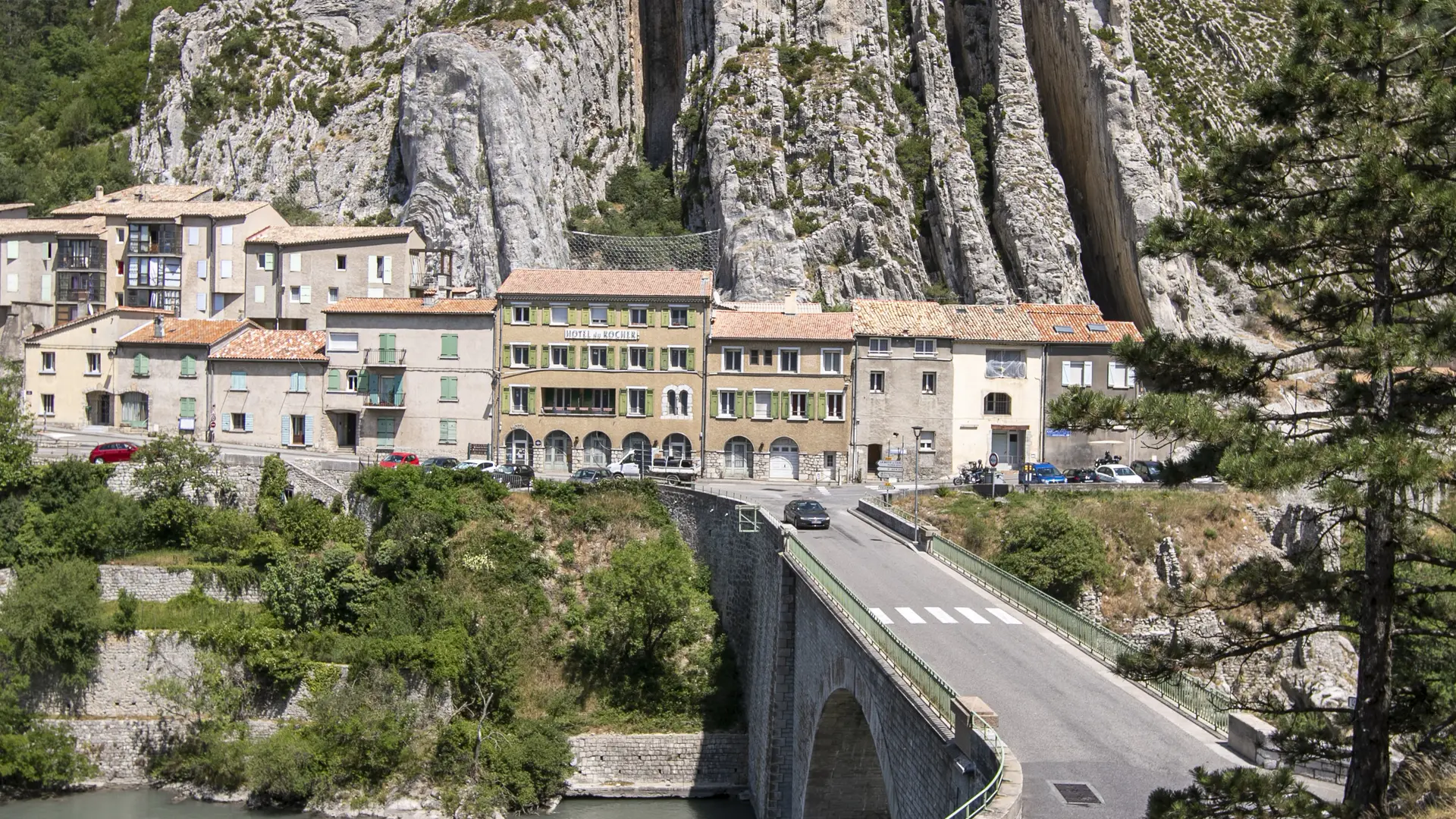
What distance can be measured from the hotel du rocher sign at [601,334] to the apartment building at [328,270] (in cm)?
1152

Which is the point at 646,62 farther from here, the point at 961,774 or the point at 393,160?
the point at 961,774

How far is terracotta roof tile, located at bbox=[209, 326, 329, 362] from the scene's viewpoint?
175ft

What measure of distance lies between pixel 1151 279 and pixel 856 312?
2079 cm

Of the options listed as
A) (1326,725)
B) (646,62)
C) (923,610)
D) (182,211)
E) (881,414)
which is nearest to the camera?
(1326,725)

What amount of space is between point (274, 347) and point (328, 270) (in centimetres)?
682

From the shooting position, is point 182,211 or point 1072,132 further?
point 1072,132

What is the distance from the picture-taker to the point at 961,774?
16.0 m

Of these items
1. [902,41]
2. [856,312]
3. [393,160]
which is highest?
[902,41]

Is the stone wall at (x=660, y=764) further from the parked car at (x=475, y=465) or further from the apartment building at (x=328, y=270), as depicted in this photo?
the apartment building at (x=328, y=270)

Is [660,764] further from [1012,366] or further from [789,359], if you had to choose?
[1012,366]

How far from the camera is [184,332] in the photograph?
180ft

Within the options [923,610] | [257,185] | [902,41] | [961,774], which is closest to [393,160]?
[257,185]

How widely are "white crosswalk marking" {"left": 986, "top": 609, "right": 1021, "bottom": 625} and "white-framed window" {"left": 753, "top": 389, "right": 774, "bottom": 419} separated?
2555 centimetres

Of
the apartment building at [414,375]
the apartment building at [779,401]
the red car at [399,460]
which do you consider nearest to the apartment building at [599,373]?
the apartment building at [779,401]
